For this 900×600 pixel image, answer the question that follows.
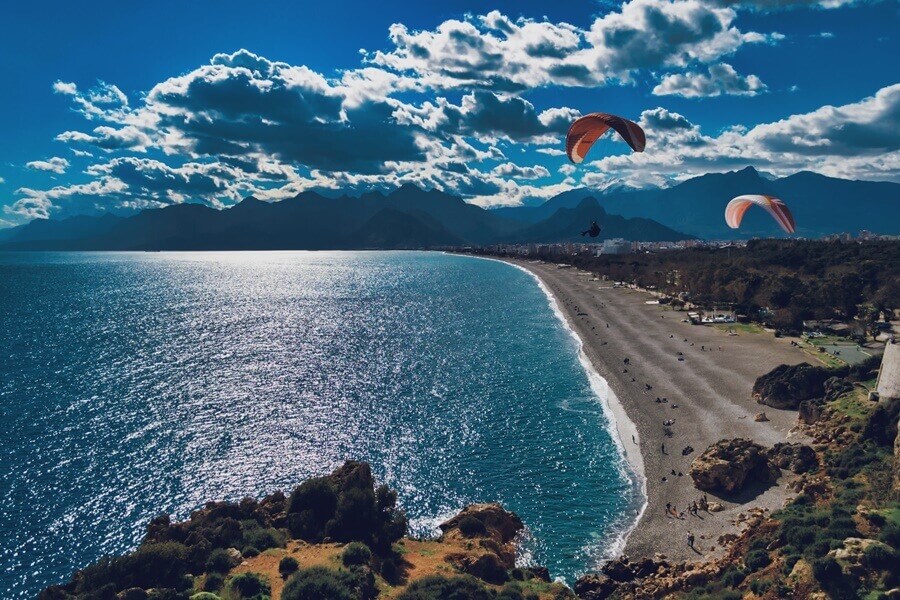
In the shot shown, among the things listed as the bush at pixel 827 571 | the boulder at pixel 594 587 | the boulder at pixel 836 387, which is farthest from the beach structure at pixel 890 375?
the boulder at pixel 594 587

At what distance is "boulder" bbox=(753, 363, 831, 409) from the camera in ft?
136

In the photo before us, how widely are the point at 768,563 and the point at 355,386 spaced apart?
40.9 metres

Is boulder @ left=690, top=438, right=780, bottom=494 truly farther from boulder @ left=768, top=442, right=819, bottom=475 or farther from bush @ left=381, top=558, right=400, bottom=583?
bush @ left=381, top=558, right=400, bottom=583

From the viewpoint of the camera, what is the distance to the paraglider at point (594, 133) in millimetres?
35094

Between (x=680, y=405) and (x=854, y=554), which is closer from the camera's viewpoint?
(x=854, y=554)

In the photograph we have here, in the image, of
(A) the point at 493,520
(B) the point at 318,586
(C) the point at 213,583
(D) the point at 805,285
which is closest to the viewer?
(B) the point at 318,586

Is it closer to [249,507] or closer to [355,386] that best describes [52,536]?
[249,507]

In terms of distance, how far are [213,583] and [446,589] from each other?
9041 mm

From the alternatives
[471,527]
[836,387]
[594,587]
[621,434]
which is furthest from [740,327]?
[471,527]

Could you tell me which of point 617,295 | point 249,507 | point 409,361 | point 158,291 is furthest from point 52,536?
point 158,291

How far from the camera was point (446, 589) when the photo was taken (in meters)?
19.1

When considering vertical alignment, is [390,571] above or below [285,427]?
above

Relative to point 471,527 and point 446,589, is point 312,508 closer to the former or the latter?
point 471,527

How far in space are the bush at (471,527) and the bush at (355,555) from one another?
18.8ft
